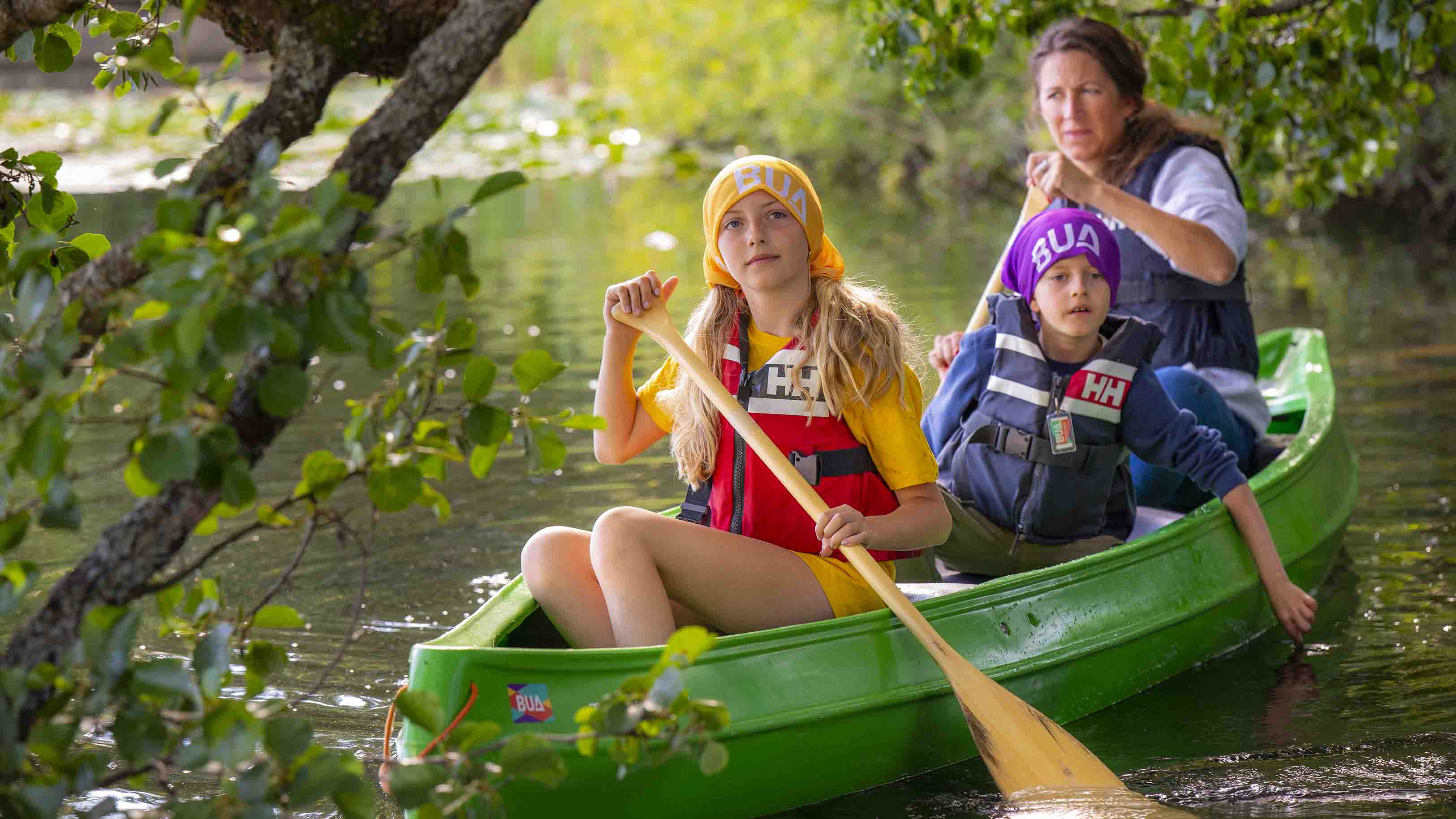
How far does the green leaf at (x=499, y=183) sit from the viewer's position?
159 centimetres

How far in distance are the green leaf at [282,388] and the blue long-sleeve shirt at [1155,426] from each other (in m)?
2.16

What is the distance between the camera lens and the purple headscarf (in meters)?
3.31

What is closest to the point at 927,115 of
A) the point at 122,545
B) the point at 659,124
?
the point at 659,124

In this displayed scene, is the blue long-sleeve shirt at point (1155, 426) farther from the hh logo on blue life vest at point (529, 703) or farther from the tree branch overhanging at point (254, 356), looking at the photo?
the tree branch overhanging at point (254, 356)

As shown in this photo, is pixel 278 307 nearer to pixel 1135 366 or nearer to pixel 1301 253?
pixel 1135 366

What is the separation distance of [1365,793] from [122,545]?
2.21 metres

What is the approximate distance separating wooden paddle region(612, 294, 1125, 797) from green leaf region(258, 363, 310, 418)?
3.78ft

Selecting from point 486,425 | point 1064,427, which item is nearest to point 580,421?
point 486,425

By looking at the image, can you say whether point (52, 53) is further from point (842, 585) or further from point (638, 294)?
point (842, 585)

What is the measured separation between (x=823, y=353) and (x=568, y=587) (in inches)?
25.5

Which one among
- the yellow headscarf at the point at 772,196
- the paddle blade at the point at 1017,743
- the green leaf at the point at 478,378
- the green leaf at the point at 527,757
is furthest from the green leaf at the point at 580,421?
the paddle blade at the point at 1017,743

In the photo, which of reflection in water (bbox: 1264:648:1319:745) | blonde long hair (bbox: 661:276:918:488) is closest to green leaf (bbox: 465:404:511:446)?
blonde long hair (bbox: 661:276:918:488)

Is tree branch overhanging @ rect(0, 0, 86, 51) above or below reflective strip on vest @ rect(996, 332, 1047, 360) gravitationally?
above

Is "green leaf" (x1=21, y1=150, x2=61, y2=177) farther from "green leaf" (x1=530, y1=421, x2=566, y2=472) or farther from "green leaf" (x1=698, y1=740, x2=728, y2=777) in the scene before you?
"green leaf" (x1=698, y1=740, x2=728, y2=777)
